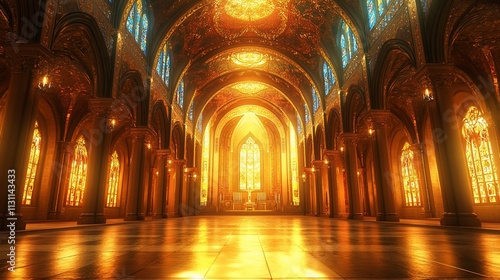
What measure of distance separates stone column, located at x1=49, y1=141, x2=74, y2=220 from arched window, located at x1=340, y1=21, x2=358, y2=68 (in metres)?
17.8

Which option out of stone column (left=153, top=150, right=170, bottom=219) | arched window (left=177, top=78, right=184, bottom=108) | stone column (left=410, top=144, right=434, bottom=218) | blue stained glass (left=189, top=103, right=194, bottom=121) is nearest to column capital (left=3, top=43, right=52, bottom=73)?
stone column (left=153, top=150, right=170, bottom=219)

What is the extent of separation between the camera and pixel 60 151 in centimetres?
1867

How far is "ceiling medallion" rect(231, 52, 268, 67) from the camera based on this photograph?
25609 mm

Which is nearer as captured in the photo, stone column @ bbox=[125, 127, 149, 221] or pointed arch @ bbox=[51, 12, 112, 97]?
pointed arch @ bbox=[51, 12, 112, 97]

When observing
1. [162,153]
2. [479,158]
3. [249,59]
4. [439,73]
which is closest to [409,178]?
[479,158]

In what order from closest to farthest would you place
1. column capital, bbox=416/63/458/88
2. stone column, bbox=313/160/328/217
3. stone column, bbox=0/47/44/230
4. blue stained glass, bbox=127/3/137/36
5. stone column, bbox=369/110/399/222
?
stone column, bbox=0/47/44/230, column capital, bbox=416/63/458/88, stone column, bbox=369/110/399/222, blue stained glass, bbox=127/3/137/36, stone column, bbox=313/160/328/217

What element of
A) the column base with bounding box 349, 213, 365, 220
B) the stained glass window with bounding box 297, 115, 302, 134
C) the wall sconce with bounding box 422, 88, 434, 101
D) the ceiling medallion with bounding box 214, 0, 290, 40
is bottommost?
the column base with bounding box 349, 213, 365, 220

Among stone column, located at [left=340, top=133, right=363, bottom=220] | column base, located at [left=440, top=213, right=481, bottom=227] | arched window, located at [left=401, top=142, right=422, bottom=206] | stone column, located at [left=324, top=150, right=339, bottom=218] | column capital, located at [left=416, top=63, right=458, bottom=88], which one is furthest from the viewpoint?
arched window, located at [left=401, top=142, right=422, bottom=206]

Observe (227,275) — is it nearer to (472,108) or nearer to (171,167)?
(472,108)

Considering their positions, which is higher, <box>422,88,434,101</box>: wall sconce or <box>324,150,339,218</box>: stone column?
<box>422,88,434,101</box>: wall sconce

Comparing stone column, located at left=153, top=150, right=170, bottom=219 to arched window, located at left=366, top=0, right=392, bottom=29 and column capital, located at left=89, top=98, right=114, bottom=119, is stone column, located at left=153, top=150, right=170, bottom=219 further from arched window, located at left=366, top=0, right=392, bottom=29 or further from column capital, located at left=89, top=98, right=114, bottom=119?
arched window, located at left=366, top=0, right=392, bottom=29

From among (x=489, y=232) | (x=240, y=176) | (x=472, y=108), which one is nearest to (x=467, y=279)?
(x=489, y=232)

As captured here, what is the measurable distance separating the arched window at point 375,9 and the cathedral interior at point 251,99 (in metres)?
0.09

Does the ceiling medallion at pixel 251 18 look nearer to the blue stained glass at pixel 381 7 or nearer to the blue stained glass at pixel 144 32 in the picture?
the blue stained glass at pixel 144 32
